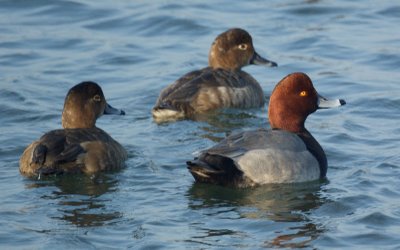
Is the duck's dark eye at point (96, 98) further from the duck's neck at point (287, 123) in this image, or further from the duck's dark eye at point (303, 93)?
the duck's dark eye at point (303, 93)

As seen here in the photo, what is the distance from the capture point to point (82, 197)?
34.5 ft

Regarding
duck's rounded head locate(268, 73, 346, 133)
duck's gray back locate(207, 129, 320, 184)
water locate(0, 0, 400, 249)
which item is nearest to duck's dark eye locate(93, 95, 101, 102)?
water locate(0, 0, 400, 249)

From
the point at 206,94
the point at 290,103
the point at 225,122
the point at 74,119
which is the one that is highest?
the point at 290,103

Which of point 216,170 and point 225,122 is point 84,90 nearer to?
point 216,170

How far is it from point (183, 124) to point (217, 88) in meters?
0.79

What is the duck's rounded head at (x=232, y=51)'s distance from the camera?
48.3 ft

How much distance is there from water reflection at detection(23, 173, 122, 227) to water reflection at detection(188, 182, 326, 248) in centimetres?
83

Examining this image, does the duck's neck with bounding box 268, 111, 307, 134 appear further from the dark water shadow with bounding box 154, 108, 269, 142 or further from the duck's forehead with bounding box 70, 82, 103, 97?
the duck's forehead with bounding box 70, 82, 103, 97

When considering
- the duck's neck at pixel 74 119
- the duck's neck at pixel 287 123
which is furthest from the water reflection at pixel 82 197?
the duck's neck at pixel 287 123

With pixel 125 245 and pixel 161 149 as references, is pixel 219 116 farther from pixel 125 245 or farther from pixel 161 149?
pixel 125 245

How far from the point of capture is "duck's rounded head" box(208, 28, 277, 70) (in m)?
14.7

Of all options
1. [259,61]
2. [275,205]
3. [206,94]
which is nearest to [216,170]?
[275,205]

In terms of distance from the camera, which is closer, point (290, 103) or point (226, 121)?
point (290, 103)

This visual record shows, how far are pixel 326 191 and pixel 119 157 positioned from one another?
86.9 inches
